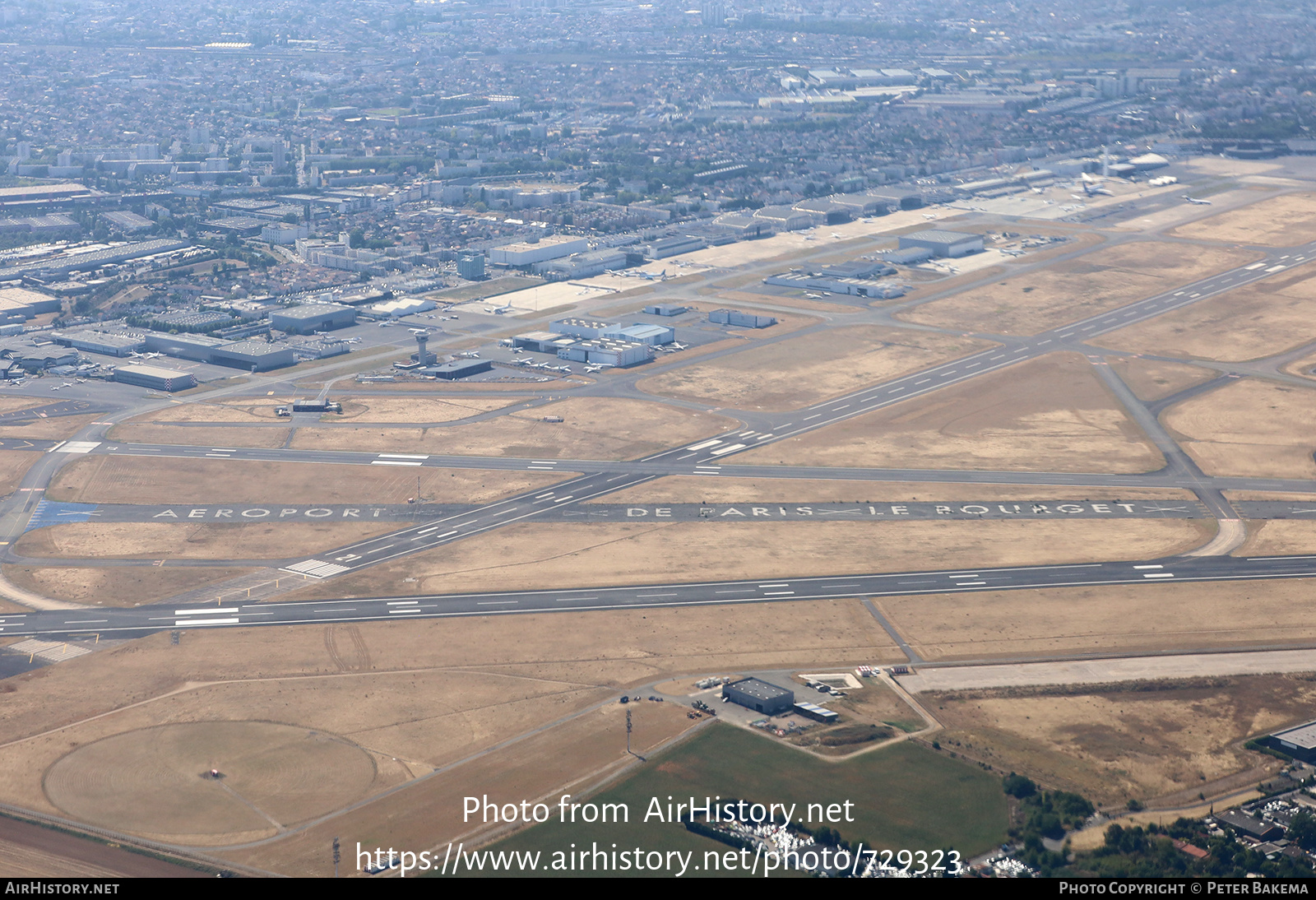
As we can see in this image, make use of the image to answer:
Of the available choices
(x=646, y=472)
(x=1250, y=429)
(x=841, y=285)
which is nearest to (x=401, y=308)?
(x=841, y=285)

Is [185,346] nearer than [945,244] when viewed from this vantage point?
Yes

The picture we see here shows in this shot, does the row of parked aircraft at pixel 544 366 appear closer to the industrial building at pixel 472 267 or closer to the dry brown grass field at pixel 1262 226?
the industrial building at pixel 472 267

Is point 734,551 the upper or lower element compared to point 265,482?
lower

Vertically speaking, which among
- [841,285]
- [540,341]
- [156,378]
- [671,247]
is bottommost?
[156,378]

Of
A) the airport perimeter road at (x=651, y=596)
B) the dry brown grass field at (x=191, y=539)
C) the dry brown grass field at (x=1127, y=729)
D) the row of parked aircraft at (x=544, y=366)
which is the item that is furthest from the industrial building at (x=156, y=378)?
the dry brown grass field at (x=1127, y=729)

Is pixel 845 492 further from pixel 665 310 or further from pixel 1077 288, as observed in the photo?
pixel 1077 288
